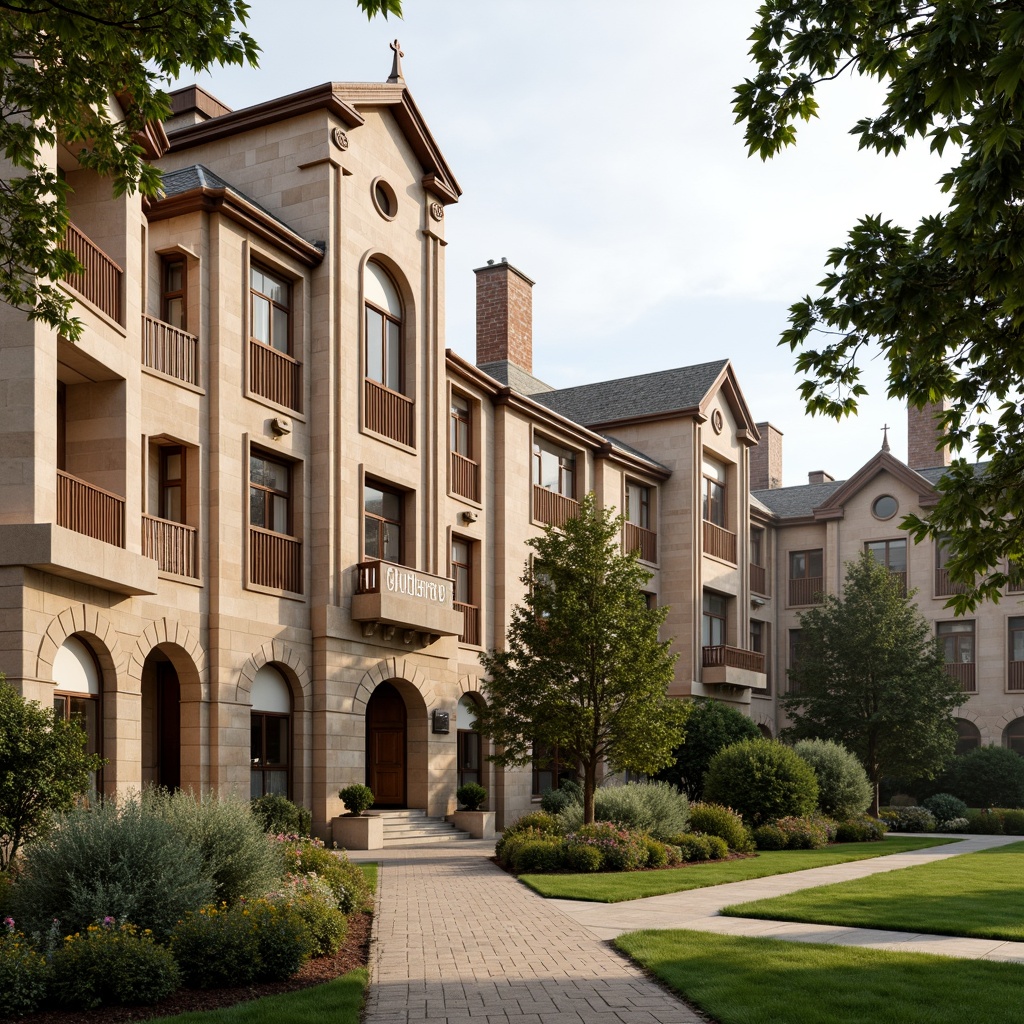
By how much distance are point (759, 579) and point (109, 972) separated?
1681 inches

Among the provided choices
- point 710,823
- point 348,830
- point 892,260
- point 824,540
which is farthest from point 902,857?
point 824,540

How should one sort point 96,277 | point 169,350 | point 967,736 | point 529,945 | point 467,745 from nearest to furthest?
point 529,945, point 96,277, point 169,350, point 467,745, point 967,736

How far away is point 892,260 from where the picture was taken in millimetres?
10398

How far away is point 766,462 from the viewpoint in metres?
58.7

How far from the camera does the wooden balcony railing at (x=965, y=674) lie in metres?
47.6

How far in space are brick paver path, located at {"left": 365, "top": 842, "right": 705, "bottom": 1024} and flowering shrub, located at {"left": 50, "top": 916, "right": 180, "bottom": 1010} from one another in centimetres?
163

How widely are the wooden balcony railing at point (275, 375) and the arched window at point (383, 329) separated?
2341 millimetres

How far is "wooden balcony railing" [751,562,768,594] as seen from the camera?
49.6 meters

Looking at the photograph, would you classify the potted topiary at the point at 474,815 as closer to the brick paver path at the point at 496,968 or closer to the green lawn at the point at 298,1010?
the brick paver path at the point at 496,968

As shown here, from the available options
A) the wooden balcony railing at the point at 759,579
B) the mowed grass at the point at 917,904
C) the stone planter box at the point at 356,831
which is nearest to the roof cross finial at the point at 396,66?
the stone planter box at the point at 356,831

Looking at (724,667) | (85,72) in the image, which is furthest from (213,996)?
(724,667)

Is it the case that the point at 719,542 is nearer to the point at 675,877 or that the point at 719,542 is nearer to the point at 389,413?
the point at 389,413

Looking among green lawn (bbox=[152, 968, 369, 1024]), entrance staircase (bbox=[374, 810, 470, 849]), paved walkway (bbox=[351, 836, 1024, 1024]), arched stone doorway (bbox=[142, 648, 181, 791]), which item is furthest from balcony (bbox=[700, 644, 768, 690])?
green lawn (bbox=[152, 968, 369, 1024])

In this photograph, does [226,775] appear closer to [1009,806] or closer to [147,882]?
[147,882]
